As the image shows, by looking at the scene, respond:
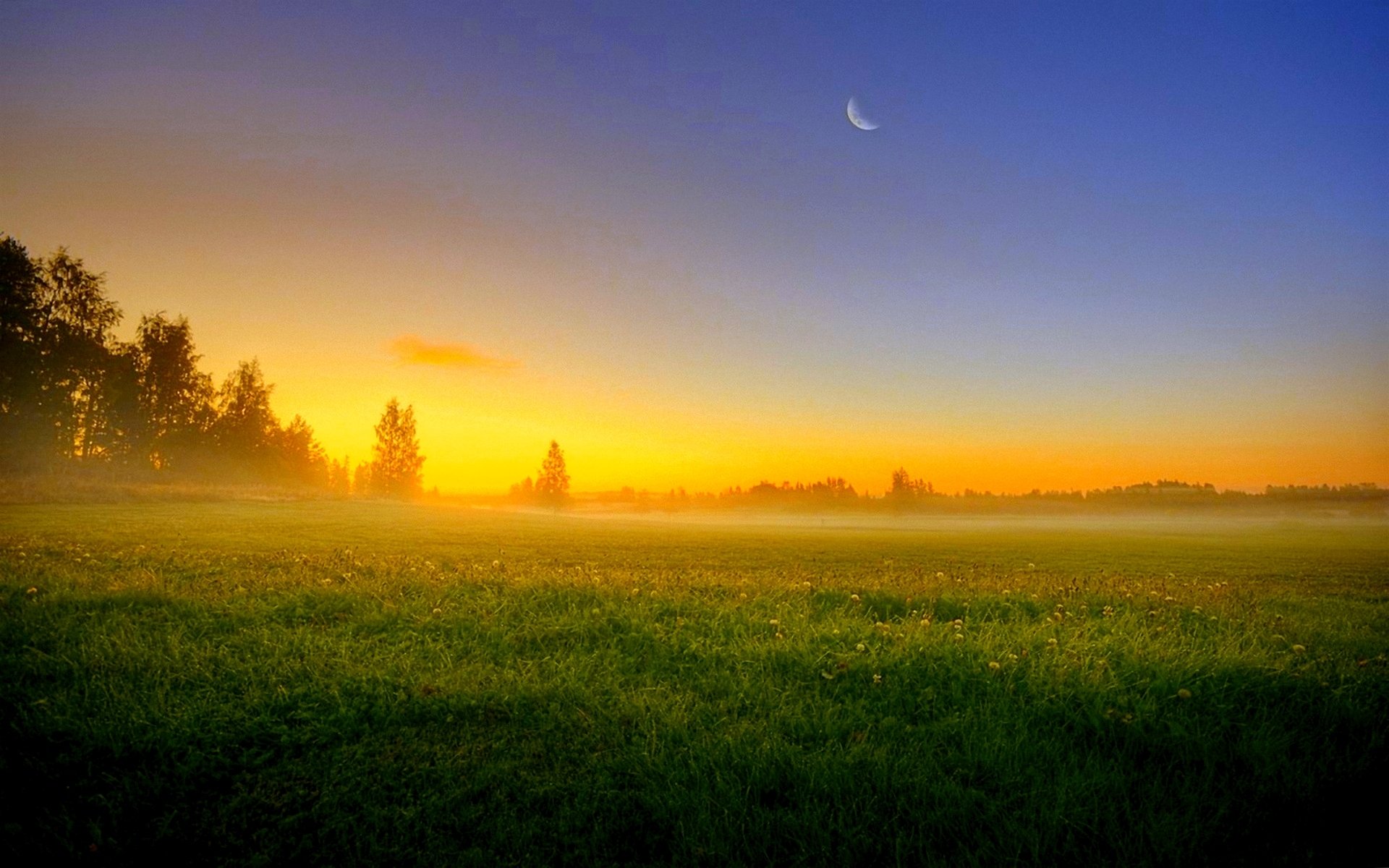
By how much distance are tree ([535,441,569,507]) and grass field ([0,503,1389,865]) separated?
86.8 meters

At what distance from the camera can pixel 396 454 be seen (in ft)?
266

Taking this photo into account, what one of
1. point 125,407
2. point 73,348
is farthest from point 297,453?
point 73,348

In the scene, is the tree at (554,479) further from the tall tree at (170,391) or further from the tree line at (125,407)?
the tall tree at (170,391)

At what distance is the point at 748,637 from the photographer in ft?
22.9

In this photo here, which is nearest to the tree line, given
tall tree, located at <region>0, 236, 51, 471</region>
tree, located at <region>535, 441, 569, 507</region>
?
tall tree, located at <region>0, 236, 51, 471</region>

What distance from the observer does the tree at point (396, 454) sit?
80.6 metres

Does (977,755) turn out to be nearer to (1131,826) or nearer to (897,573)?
(1131,826)

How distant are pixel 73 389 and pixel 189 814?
39.4m

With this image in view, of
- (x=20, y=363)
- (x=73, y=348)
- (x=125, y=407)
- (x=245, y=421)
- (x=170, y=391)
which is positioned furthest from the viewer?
(x=245, y=421)

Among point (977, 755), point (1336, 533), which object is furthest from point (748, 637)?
point (1336, 533)

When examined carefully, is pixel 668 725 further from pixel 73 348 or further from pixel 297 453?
pixel 297 453

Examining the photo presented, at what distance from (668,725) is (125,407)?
208 feet

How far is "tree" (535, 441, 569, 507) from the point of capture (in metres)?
95.2

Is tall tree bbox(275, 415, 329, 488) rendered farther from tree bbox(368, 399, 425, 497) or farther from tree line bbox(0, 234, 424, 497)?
tree bbox(368, 399, 425, 497)
